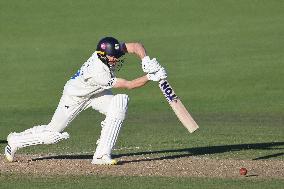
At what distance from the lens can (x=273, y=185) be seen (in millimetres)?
12609

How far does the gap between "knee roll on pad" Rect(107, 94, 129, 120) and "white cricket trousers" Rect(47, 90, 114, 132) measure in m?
0.37

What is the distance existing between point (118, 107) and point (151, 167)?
993 millimetres

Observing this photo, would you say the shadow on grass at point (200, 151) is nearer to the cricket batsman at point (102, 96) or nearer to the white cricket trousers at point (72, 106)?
the cricket batsman at point (102, 96)

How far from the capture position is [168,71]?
1367 inches

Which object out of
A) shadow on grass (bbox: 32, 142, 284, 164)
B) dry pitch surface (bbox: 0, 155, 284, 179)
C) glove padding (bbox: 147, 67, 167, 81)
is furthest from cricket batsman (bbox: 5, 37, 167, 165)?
shadow on grass (bbox: 32, 142, 284, 164)

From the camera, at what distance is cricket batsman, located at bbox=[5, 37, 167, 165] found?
1410cm

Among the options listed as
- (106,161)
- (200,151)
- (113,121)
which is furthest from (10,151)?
(200,151)

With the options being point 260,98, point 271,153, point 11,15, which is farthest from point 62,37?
point 271,153

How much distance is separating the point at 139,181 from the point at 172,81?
20.3 metres

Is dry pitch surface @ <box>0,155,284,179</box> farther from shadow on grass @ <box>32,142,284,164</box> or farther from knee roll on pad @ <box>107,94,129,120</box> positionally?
knee roll on pad @ <box>107,94,129,120</box>

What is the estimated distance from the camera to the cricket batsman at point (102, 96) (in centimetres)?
1410

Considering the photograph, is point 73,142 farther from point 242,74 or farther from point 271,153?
point 242,74

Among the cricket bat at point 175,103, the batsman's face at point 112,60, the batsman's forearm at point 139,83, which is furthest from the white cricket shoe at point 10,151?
the cricket bat at point 175,103

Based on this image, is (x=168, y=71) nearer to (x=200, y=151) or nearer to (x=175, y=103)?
(x=200, y=151)
